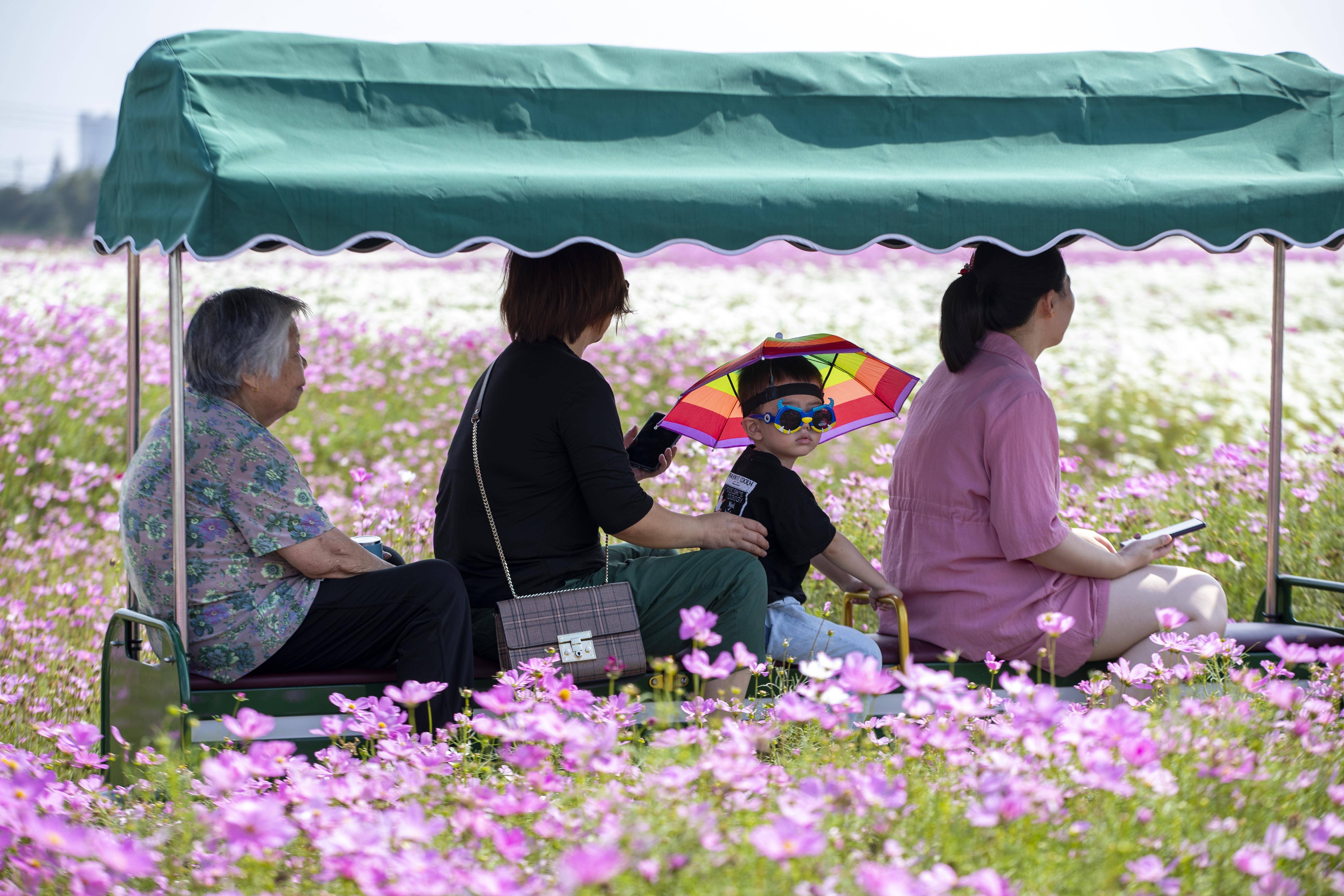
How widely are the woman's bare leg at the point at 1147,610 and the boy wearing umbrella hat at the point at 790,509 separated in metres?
0.65

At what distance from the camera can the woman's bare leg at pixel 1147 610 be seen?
3.42 metres

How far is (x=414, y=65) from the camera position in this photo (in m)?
3.01

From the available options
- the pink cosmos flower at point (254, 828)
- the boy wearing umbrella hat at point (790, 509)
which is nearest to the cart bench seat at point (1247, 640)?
the boy wearing umbrella hat at point (790, 509)

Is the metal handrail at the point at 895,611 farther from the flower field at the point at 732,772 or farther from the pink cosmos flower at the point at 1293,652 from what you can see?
the pink cosmos flower at the point at 1293,652

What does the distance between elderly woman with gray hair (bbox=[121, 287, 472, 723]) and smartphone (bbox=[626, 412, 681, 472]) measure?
33.4 inches

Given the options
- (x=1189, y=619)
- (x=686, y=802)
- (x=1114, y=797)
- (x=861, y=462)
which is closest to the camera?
(x=686, y=802)

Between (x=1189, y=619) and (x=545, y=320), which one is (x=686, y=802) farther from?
(x=1189, y=619)

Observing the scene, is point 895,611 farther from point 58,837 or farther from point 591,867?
point 58,837

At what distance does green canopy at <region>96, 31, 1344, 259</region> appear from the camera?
2623mm

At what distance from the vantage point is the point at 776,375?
137 inches

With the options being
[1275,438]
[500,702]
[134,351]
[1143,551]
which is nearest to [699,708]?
[500,702]

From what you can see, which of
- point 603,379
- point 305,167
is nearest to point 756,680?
point 603,379

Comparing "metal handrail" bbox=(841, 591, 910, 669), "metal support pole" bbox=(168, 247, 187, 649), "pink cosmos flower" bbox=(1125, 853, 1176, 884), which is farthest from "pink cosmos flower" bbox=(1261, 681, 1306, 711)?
"metal support pole" bbox=(168, 247, 187, 649)

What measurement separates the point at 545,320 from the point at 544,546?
62cm
